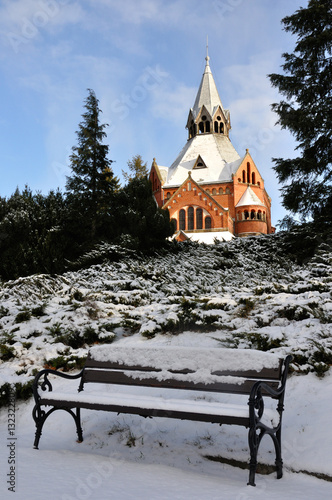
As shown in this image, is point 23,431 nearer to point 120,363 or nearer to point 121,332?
point 120,363

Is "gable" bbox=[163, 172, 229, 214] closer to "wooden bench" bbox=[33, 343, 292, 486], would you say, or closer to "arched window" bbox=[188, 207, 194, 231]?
"arched window" bbox=[188, 207, 194, 231]

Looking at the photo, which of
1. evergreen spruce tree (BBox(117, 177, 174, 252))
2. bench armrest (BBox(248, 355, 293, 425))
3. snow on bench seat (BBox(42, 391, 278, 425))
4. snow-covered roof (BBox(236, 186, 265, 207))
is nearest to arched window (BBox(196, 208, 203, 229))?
snow-covered roof (BBox(236, 186, 265, 207))

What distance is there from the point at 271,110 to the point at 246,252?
5133mm

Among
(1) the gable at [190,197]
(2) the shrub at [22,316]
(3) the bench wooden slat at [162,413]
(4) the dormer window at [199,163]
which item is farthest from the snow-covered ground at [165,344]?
(4) the dormer window at [199,163]

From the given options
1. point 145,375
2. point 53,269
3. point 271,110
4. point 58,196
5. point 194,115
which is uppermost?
point 194,115

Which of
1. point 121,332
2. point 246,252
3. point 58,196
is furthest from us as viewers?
point 58,196

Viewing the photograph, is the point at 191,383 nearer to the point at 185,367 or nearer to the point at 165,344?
the point at 185,367

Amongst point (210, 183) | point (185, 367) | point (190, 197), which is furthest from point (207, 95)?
point (185, 367)

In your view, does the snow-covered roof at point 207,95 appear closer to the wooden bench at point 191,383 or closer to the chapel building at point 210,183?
the chapel building at point 210,183

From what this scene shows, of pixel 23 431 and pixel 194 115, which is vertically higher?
pixel 194 115

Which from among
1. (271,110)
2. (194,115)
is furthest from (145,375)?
(194,115)

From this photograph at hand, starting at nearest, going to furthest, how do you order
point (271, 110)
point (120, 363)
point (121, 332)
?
point (120, 363)
point (121, 332)
point (271, 110)

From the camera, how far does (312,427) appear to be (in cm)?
347

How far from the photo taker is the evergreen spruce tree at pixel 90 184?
47.3 feet
